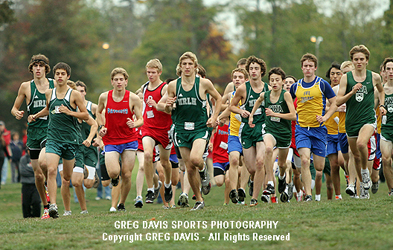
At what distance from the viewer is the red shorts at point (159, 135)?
11609mm

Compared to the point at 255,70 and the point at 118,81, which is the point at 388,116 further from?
the point at 118,81

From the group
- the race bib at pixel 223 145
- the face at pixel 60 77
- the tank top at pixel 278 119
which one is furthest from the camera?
the race bib at pixel 223 145

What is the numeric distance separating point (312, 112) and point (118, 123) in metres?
4.00

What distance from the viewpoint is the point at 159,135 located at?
38.1ft

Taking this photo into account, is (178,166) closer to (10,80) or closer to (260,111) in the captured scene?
(260,111)

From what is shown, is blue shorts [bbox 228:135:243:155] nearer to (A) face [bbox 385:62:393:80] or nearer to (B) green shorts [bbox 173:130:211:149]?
(B) green shorts [bbox 173:130:211:149]

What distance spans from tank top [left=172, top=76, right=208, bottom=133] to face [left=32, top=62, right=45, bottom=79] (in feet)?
9.86

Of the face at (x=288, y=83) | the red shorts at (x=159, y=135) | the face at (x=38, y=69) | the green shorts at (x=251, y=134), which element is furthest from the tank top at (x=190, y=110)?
the face at (x=288, y=83)

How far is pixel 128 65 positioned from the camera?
208ft

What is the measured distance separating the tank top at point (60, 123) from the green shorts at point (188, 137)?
1.96 metres

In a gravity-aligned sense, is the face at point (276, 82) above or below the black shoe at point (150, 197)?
above

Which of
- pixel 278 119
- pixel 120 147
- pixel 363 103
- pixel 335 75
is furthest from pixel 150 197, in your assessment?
pixel 335 75

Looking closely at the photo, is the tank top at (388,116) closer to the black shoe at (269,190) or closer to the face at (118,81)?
the black shoe at (269,190)

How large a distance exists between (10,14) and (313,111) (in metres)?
16.9
